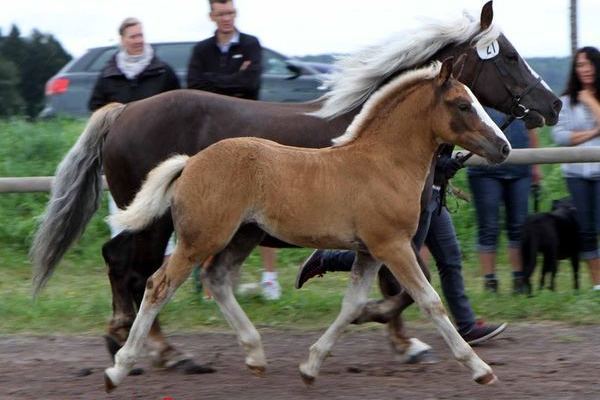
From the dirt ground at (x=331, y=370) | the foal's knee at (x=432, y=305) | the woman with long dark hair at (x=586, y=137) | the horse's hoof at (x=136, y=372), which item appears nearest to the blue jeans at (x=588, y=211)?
the woman with long dark hair at (x=586, y=137)

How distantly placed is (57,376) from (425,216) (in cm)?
208

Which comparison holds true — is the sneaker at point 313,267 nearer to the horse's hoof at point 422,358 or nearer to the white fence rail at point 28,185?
the horse's hoof at point 422,358

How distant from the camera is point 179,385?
5.83 m

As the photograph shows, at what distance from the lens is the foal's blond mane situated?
564 cm

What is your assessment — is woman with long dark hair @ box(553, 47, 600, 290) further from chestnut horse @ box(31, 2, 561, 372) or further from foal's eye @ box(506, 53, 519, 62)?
foal's eye @ box(506, 53, 519, 62)

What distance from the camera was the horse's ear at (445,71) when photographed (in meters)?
5.46

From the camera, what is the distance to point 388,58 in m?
6.22

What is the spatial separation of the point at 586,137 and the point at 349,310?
3181mm

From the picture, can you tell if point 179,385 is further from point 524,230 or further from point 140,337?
Result: point 524,230

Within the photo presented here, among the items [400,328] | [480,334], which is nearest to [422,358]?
[400,328]

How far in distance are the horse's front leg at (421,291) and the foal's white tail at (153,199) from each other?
99cm

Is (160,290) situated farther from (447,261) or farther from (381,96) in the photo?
(447,261)

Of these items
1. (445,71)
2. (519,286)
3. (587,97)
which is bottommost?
(519,286)

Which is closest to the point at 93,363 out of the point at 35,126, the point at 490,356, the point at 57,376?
the point at 57,376
